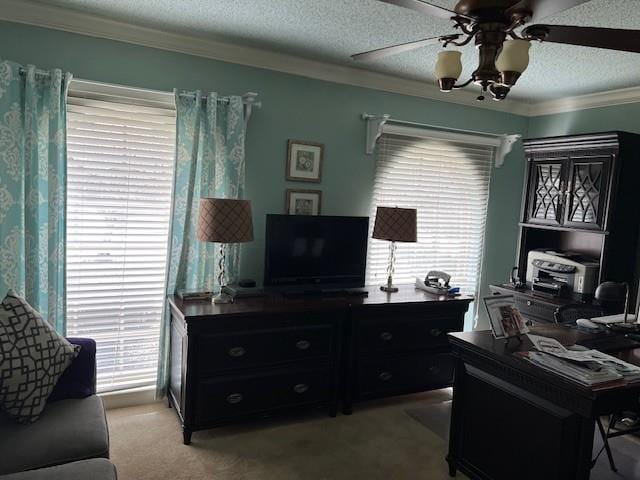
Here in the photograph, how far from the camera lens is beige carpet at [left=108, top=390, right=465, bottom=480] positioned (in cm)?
258

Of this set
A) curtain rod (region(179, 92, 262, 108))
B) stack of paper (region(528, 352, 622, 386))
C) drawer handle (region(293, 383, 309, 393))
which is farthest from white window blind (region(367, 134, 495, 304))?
stack of paper (region(528, 352, 622, 386))

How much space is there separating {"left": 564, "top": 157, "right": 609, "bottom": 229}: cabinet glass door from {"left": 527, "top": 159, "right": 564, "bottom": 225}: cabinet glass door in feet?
0.33

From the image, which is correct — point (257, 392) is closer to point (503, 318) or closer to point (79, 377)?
point (79, 377)

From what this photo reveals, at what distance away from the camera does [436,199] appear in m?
4.24

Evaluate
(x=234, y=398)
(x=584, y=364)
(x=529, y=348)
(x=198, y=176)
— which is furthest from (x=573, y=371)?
(x=198, y=176)

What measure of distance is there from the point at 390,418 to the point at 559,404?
1.43 metres

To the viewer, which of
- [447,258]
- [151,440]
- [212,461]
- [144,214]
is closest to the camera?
[212,461]

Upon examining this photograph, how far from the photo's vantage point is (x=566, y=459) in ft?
6.59

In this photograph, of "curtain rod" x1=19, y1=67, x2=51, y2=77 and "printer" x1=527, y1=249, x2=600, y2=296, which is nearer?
"curtain rod" x1=19, y1=67, x2=51, y2=77

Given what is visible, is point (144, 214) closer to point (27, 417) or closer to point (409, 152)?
point (27, 417)

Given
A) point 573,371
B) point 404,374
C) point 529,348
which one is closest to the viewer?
point 573,371

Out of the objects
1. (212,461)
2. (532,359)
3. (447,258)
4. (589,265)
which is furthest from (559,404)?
(447,258)

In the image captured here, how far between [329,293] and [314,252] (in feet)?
1.00

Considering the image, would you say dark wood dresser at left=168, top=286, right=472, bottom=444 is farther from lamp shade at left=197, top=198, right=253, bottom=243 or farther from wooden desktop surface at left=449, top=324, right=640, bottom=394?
wooden desktop surface at left=449, top=324, right=640, bottom=394
